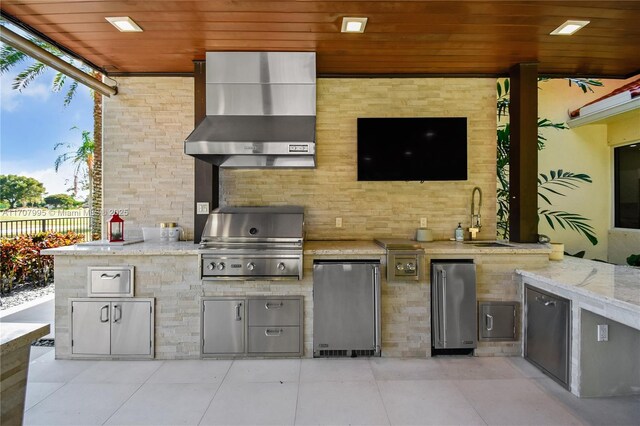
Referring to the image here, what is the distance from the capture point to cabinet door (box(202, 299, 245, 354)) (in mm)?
2930

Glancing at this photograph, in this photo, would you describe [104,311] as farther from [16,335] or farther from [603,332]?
[603,332]

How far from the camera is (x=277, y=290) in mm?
2965

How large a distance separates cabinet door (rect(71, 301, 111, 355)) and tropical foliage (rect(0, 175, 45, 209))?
3.70 m

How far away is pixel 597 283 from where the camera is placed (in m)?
2.37

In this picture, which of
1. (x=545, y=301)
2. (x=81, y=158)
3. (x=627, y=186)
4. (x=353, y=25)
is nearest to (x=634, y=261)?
(x=627, y=186)

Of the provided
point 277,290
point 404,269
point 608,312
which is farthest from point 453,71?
point 277,290

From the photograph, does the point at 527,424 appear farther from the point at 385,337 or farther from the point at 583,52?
the point at 583,52

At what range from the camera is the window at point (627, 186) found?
178 inches

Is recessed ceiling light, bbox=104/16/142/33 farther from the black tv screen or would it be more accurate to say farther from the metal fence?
the metal fence

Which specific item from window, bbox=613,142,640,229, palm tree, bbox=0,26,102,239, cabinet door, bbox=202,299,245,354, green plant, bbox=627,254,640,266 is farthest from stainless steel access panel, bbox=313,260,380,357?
window, bbox=613,142,640,229

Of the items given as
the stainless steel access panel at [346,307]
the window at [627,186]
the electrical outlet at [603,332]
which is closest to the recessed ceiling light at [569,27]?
the electrical outlet at [603,332]

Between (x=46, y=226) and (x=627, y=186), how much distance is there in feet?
29.4

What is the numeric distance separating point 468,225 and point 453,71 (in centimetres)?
169

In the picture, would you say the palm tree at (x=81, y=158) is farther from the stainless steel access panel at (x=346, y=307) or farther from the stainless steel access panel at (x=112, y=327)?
the stainless steel access panel at (x=346, y=307)
